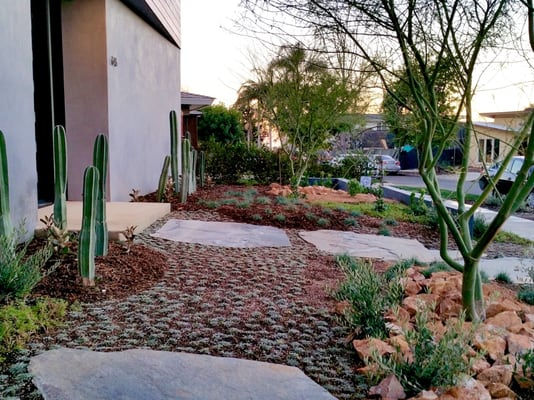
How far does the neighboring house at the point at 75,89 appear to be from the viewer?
5.34 meters

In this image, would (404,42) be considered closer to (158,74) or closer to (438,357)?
(438,357)

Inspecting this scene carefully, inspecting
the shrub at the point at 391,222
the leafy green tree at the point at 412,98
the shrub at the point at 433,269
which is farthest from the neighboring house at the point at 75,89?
the shrub at the point at 391,222

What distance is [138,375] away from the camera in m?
2.63

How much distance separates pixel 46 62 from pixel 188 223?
10.2 feet

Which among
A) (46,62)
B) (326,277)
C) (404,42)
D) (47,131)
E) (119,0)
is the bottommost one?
(326,277)

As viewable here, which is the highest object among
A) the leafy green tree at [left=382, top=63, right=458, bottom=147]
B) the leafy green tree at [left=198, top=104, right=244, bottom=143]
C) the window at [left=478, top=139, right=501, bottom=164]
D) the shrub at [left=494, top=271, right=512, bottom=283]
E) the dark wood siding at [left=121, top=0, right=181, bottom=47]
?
the dark wood siding at [left=121, top=0, right=181, bottom=47]

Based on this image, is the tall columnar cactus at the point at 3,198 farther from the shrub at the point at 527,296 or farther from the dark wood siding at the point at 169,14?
the dark wood siding at the point at 169,14

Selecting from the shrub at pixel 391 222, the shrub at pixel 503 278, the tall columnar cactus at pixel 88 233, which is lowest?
the shrub at pixel 503 278

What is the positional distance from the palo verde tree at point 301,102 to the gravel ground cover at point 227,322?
27.9ft

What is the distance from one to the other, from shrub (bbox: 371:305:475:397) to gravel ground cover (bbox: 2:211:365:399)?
0.79 feet

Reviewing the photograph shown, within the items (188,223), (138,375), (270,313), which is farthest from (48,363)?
(188,223)

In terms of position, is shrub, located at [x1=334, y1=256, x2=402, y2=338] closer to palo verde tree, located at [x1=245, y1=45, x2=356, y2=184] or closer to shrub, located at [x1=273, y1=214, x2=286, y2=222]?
shrub, located at [x1=273, y1=214, x2=286, y2=222]

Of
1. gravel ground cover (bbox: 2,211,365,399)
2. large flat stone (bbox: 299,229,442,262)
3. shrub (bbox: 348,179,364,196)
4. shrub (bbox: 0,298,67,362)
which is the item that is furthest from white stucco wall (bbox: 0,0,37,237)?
shrub (bbox: 348,179,364,196)

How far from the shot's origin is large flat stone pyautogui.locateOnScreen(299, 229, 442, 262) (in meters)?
6.47
